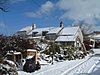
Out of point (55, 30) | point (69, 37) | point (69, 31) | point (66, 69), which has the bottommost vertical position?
point (66, 69)

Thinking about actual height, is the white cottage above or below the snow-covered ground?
above

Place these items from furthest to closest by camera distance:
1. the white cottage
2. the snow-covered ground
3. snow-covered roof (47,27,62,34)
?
snow-covered roof (47,27,62,34), the white cottage, the snow-covered ground

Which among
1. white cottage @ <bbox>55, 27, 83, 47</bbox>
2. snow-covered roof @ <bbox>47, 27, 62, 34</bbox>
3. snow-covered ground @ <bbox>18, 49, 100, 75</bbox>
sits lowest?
snow-covered ground @ <bbox>18, 49, 100, 75</bbox>

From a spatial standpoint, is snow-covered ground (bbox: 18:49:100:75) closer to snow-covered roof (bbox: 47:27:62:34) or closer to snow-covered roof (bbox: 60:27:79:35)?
snow-covered roof (bbox: 60:27:79:35)

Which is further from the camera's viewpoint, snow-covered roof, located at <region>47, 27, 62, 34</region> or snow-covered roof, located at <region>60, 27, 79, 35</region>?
snow-covered roof, located at <region>47, 27, 62, 34</region>

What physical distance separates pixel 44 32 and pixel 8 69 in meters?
62.5

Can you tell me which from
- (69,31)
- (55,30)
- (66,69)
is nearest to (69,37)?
(69,31)

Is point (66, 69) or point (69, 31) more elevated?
point (69, 31)

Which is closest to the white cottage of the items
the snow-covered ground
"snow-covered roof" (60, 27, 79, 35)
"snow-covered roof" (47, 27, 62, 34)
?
"snow-covered roof" (60, 27, 79, 35)

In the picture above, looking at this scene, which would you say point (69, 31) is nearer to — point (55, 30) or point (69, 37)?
point (69, 37)

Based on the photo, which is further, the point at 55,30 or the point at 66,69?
the point at 55,30

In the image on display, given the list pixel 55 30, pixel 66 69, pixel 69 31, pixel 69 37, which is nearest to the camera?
pixel 66 69

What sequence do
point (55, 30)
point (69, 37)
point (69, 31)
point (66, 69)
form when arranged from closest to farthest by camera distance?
point (66, 69) < point (69, 37) < point (69, 31) < point (55, 30)

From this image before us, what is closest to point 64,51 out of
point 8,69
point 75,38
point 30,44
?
point 30,44
